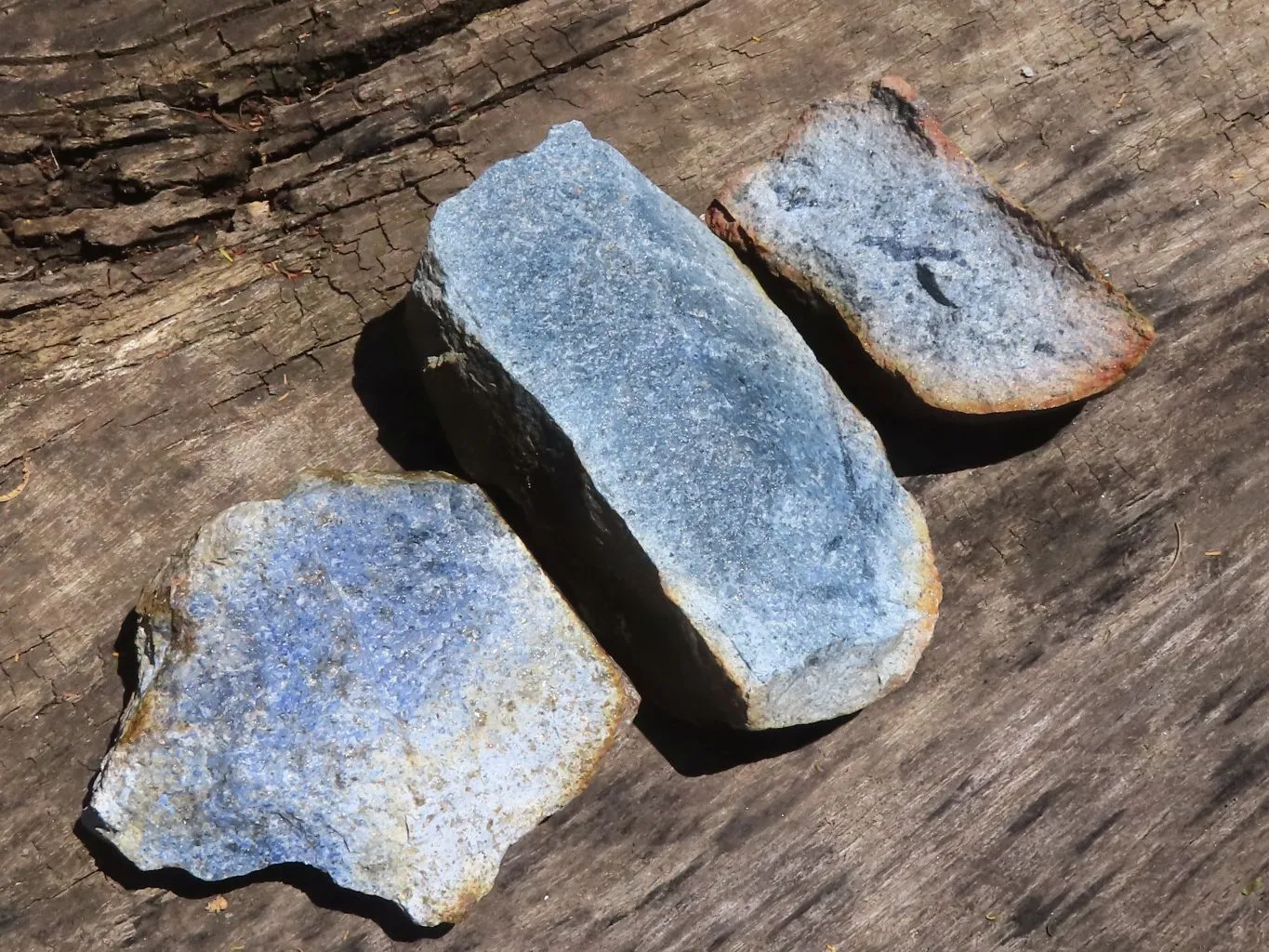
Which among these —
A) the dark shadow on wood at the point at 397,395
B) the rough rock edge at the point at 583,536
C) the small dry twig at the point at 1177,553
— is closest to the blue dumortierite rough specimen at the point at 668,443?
the rough rock edge at the point at 583,536

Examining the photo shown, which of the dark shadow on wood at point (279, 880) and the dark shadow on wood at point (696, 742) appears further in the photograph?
the dark shadow on wood at point (696, 742)

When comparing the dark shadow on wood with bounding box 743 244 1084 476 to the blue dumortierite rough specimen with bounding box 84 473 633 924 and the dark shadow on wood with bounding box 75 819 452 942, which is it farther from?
the dark shadow on wood with bounding box 75 819 452 942

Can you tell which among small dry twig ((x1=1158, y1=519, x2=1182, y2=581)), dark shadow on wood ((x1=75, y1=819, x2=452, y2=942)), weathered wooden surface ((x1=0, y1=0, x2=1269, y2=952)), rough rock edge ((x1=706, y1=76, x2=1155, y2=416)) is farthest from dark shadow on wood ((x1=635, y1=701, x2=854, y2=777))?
small dry twig ((x1=1158, y1=519, x2=1182, y2=581))

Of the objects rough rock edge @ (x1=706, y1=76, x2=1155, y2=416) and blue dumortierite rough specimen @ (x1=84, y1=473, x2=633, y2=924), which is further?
rough rock edge @ (x1=706, y1=76, x2=1155, y2=416)

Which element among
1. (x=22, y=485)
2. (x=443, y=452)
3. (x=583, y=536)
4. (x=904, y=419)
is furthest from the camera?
(x=904, y=419)

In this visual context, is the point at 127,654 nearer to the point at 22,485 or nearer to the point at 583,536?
the point at 22,485

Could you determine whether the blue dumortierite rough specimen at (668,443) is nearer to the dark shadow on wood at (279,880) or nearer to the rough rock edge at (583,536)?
the rough rock edge at (583,536)

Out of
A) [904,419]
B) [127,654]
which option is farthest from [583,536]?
[127,654]
